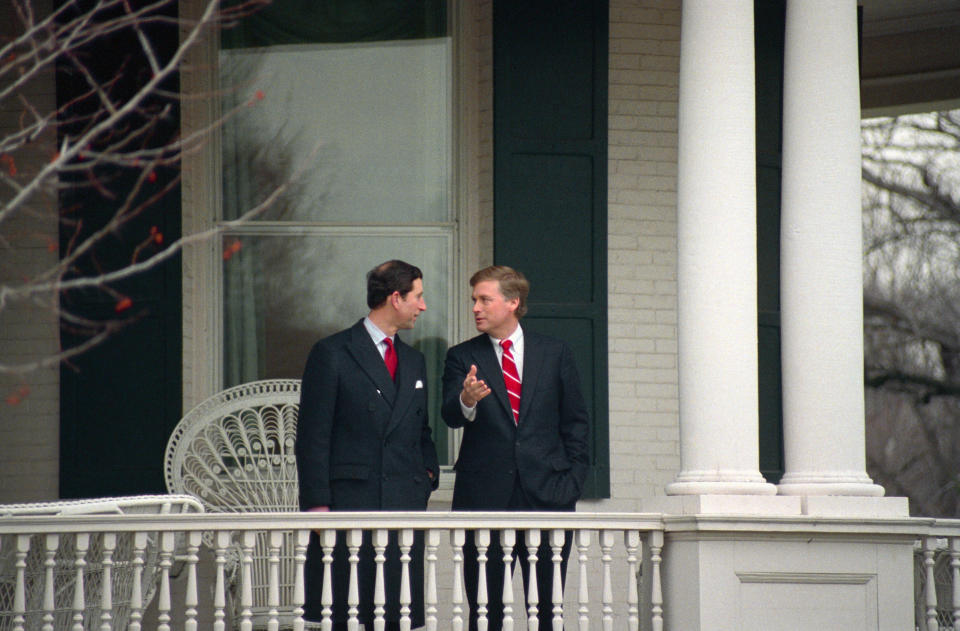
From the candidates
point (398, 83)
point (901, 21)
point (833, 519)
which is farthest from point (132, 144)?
point (901, 21)

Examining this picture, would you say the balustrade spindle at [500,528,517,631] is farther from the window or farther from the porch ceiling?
the porch ceiling

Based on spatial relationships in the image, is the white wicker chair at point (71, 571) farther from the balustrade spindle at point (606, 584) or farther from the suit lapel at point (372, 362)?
the balustrade spindle at point (606, 584)

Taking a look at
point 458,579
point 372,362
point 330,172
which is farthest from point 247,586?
point 330,172

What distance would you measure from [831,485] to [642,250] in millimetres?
2418

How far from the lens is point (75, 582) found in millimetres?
5160

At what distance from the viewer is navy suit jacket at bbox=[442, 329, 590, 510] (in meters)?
5.42

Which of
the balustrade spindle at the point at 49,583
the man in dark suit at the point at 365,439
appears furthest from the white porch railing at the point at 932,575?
the balustrade spindle at the point at 49,583

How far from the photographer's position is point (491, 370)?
5527mm

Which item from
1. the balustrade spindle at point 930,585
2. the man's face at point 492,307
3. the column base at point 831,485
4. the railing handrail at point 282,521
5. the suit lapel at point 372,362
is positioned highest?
the man's face at point 492,307

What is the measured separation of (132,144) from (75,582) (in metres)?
3.07

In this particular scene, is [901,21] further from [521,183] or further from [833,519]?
[833,519]

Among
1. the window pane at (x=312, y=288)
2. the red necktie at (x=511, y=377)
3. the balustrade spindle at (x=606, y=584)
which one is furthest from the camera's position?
the window pane at (x=312, y=288)

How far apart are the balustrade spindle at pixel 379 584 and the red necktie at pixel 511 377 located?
0.74 m

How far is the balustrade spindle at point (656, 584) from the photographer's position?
5398 millimetres
